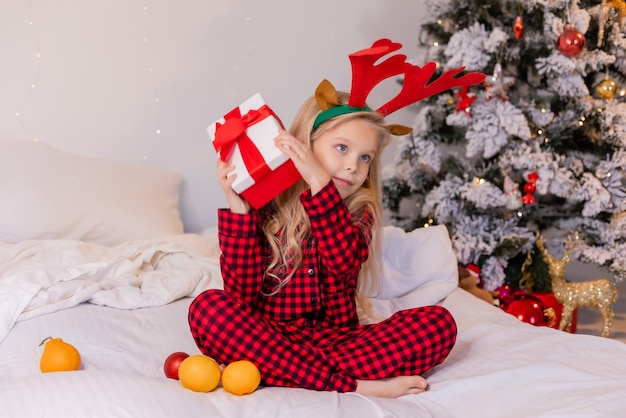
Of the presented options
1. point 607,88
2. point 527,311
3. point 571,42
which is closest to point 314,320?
point 527,311

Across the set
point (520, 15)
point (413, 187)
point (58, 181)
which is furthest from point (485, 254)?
point (58, 181)

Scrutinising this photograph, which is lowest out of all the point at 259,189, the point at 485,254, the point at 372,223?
the point at 485,254

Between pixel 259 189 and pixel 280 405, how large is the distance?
42 centimetres

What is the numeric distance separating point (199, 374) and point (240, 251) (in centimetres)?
28

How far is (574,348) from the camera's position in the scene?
1388 mm

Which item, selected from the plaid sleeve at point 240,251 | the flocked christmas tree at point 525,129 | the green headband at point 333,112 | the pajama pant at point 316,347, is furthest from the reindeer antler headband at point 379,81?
the flocked christmas tree at point 525,129

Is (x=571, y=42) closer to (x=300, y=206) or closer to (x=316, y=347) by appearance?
(x=300, y=206)

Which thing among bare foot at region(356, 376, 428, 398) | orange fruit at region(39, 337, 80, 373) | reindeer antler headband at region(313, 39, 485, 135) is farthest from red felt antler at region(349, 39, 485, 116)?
orange fruit at region(39, 337, 80, 373)

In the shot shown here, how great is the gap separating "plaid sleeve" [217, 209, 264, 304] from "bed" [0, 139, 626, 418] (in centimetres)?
20

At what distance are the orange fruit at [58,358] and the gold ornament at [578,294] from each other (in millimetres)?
1649

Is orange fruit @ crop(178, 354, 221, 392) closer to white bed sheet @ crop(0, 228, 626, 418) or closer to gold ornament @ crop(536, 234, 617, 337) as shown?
white bed sheet @ crop(0, 228, 626, 418)

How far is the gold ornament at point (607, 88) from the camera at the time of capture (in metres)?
2.33

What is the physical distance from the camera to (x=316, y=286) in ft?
4.61

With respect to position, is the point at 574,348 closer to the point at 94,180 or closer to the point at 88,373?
the point at 88,373
